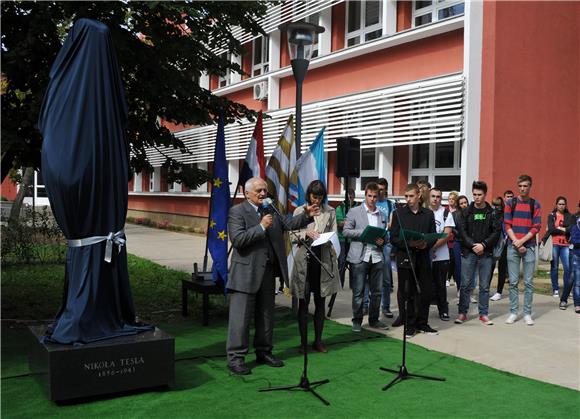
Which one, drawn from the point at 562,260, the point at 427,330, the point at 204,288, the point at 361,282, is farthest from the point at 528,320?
the point at 204,288

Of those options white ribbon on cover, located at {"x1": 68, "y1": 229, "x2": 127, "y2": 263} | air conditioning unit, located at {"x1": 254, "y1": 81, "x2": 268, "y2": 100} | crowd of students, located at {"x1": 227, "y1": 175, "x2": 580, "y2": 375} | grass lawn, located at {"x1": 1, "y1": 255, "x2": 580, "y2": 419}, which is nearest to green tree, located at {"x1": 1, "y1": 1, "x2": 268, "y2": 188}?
white ribbon on cover, located at {"x1": 68, "y1": 229, "x2": 127, "y2": 263}

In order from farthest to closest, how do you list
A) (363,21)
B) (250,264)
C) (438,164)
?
(363,21) → (438,164) → (250,264)

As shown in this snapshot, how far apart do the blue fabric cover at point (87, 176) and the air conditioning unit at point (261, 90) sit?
16409mm

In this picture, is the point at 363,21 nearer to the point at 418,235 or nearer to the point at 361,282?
the point at 361,282

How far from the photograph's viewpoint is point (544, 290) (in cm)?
1176

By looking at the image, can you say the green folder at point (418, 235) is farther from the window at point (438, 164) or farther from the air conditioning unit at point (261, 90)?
the air conditioning unit at point (261, 90)

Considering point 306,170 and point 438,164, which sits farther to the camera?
point 438,164

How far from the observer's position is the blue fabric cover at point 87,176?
5246mm

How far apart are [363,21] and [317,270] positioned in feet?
41.4

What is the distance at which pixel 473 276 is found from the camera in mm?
8781

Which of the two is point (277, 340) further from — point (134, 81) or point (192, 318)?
point (134, 81)

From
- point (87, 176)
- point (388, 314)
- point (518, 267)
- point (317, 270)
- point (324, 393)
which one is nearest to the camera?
point (87, 176)

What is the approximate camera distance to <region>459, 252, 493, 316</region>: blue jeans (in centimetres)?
862

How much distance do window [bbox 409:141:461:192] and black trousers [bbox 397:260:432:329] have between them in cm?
746
